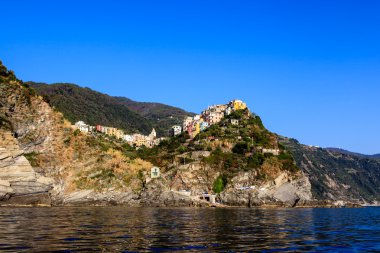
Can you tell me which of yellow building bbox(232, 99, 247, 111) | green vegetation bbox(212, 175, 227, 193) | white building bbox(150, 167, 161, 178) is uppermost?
yellow building bbox(232, 99, 247, 111)

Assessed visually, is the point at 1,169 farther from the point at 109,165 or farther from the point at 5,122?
the point at 109,165

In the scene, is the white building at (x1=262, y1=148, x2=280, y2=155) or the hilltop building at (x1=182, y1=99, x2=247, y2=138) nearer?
the white building at (x1=262, y1=148, x2=280, y2=155)

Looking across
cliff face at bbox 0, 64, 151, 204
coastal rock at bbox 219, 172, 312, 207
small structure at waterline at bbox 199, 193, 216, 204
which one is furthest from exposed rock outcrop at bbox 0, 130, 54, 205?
coastal rock at bbox 219, 172, 312, 207

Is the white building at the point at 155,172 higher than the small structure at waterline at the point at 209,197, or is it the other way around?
the white building at the point at 155,172

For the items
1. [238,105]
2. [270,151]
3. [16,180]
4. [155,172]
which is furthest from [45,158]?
[238,105]

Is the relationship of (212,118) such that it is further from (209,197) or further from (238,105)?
(209,197)

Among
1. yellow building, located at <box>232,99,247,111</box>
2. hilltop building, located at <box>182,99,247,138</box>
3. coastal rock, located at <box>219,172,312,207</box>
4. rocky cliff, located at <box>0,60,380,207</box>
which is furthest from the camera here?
yellow building, located at <box>232,99,247,111</box>

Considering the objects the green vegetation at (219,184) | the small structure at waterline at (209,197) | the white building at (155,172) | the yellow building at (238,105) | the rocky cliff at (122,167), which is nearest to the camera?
the rocky cliff at (122,167)

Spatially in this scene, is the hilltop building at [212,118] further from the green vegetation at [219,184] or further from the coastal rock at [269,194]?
the coastal rock at [269,194]

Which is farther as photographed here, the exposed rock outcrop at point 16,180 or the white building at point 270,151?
the white building at point 270,151

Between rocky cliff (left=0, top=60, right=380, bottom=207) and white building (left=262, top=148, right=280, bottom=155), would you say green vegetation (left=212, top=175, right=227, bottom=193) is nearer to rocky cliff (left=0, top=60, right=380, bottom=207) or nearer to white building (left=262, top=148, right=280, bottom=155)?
rocky cliff (left=0, top=60, right=380, bottom=207)

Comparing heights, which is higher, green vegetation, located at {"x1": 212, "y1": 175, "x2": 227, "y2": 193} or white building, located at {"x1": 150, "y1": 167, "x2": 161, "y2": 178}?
white building, located at {"x1": 150, "y1": 167, "x2": 161, "y2": 178}

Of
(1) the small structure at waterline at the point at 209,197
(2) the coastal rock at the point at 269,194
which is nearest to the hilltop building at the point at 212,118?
(2) the coastal rock at the point at 269,194

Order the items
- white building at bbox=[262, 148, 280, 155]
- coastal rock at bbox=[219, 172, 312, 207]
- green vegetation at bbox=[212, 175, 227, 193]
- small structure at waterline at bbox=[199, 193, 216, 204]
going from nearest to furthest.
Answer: small structure at waterline at bbox=[199, 193, 216, 204] < coastal rock at bbox=[219, 172, 312, 207] < green vegetation at bbox=[212, 175, 227, 193] < white building at bbox=[262, 148, 280, 155]
